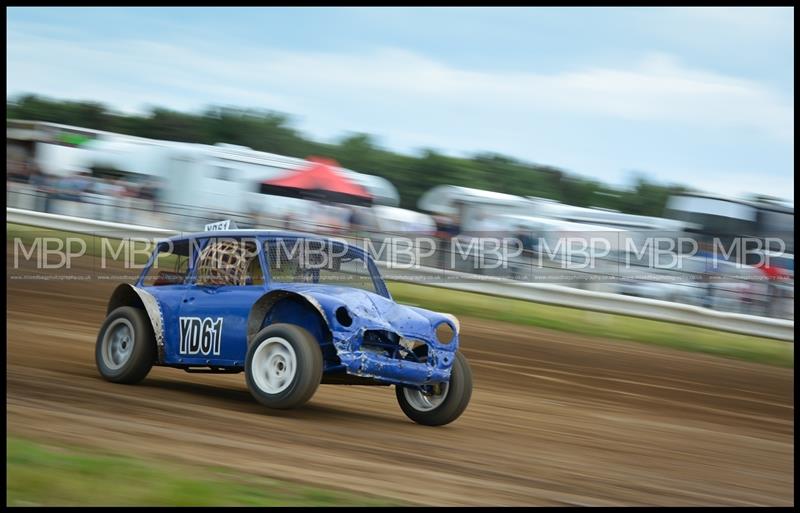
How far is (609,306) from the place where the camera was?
17.2 m

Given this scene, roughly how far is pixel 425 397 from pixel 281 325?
148 cm

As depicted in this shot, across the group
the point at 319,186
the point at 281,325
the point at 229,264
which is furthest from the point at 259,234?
the point at 319,186

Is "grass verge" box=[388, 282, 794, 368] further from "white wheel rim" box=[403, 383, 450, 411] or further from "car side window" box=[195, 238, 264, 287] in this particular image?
"car side window" box=[195, 238, 264, 287]

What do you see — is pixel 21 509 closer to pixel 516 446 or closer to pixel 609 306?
pixel 516 446

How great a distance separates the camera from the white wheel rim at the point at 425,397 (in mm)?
8250

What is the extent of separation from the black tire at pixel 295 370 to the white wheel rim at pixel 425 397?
1155 mm

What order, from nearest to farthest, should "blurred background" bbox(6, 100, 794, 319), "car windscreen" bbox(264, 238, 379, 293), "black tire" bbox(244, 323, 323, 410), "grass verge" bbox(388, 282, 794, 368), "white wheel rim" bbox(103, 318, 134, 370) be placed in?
"black tire" bbox(244, 323, 323, 410) → "car windscreen" bbox(264, 238, 379, 293) → "white wheel rim" bbox(103, 318, 134, 370) → "grass verge" bbox(388, 282, 794, 368) → "blurred background" bbox(6, 100, 794, 319)

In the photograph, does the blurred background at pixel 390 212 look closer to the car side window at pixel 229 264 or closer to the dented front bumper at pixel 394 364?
the car side window at pixel 229 264

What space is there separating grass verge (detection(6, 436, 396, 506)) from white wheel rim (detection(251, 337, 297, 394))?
6.44 ft

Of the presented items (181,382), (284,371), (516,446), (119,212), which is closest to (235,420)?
(284,371)

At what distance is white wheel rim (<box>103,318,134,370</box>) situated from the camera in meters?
9.03

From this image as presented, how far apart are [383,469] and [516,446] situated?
5.53 feet

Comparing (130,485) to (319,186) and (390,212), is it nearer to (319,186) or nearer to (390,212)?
(319,186)
